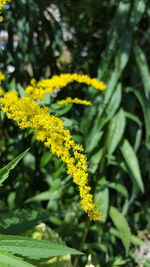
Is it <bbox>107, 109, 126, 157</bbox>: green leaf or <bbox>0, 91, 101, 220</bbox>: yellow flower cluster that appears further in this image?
<bbox>107, 109, 126, 157</bbox>: green leaf

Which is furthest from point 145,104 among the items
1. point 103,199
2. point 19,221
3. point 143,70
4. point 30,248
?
point 30,248

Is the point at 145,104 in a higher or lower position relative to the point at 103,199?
higher

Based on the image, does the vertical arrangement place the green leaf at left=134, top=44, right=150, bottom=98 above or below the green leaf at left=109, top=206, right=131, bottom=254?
above

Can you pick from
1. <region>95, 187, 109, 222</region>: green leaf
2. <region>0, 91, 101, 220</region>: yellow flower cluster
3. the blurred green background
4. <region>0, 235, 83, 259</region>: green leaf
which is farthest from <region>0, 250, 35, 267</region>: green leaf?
<region>95, 187, 109, 222</region>: green leaf

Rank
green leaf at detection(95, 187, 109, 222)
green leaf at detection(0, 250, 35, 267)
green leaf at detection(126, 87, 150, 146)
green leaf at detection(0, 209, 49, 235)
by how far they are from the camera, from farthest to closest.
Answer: green leaf at detection(126, 87, 150, 146), green leaf at detection(95, 187, 109, 222), green leaf at detection(0, 209, 49, 235), green leaf at detection(0, 250, 35, 267)

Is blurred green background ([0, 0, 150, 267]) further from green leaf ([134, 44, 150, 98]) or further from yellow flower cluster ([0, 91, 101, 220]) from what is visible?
yellow flower cluster ([0, 91, 101, 220])

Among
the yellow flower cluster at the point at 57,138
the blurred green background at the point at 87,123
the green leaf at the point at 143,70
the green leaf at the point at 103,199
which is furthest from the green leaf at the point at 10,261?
the green leaf at the point at 143,70

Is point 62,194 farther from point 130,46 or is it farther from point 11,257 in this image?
point 11,257

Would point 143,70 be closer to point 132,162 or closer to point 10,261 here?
point 132,162
